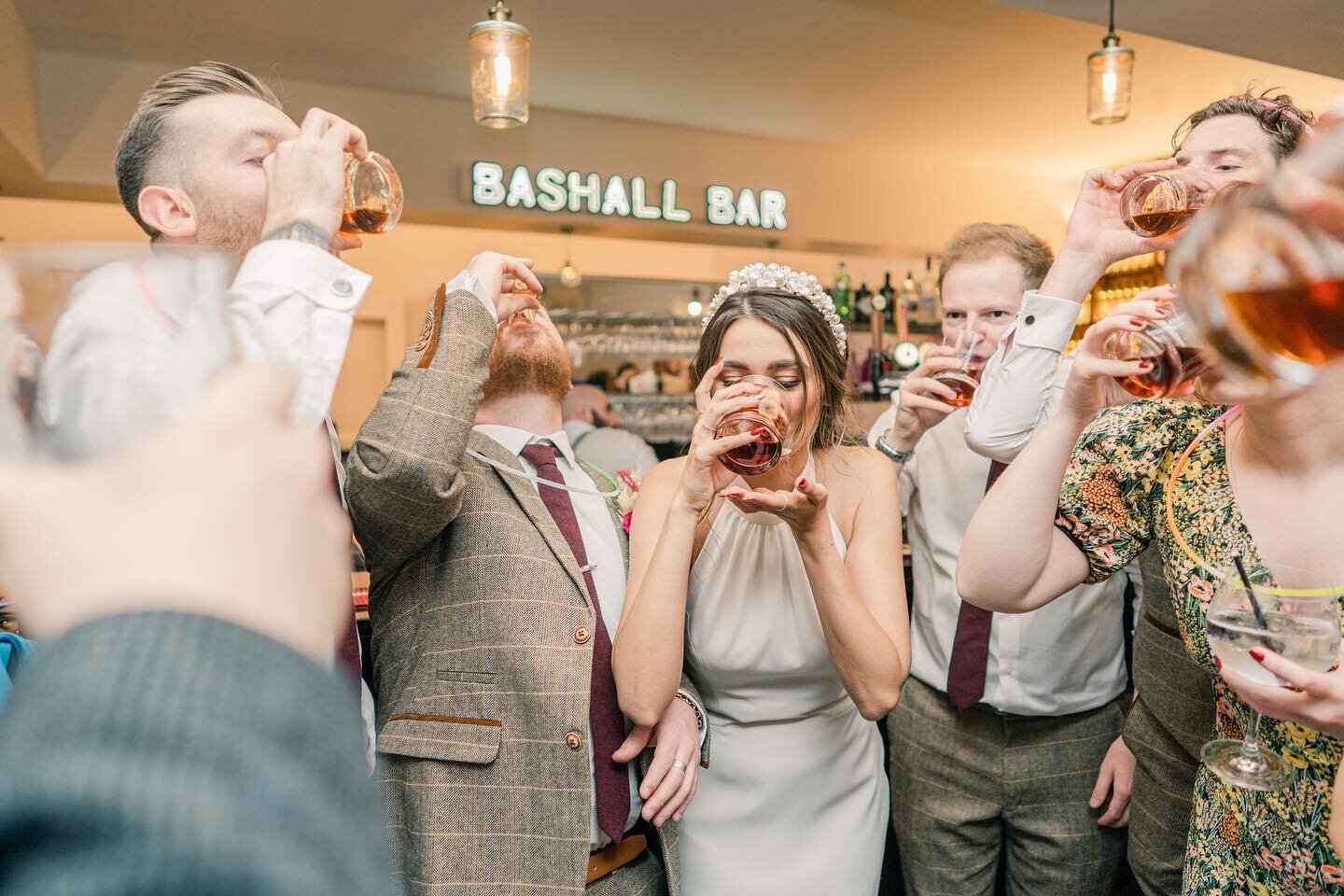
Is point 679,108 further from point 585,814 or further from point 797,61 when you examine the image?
point 585,814

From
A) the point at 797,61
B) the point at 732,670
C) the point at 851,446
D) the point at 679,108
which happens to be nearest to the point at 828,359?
the point at 851,446

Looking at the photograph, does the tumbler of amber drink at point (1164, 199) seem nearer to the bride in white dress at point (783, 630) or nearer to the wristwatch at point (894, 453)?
the bride in white dress at point (783, 630)

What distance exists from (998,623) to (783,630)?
565 millimetres

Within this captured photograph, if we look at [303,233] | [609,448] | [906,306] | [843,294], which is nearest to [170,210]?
[303,233]

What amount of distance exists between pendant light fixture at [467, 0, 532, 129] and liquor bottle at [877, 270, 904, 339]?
4175mm

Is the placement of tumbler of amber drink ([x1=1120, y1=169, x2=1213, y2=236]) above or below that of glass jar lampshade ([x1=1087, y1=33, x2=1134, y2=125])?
below

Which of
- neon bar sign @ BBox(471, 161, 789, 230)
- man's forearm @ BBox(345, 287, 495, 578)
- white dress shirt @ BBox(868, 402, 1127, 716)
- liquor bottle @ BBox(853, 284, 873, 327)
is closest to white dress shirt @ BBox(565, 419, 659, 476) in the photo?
neon bar sign @ BBox(471, 161, 789, 230)

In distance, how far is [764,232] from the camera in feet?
20.6

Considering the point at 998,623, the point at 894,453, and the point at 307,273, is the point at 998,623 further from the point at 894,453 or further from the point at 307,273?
the point at 307,273

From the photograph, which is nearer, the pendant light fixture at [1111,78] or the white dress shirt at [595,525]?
the white dress shirt at [595,525]

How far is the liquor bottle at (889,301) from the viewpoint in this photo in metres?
6.93

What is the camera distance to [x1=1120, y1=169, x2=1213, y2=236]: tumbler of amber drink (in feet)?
4.44

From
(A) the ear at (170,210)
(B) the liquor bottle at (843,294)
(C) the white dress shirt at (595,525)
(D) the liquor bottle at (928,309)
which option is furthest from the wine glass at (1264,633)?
(D) the liquor bottle at (928,309)

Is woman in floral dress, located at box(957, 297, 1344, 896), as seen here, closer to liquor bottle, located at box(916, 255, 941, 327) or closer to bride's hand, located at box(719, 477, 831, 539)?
bride's hand, located at box(719, 477, 831, 539)
